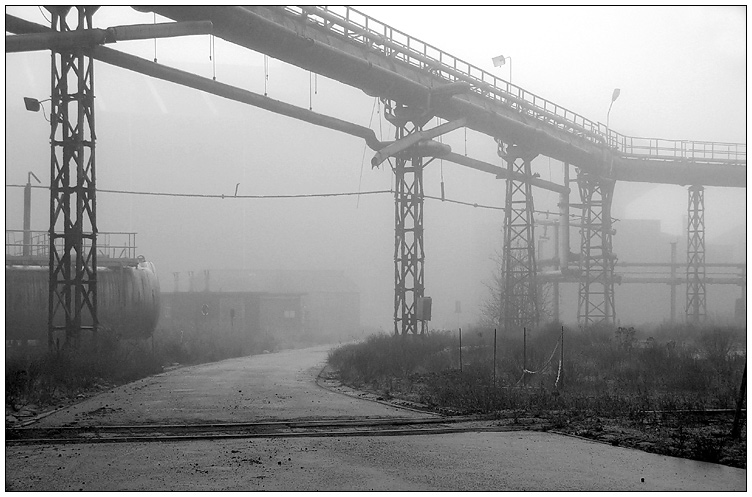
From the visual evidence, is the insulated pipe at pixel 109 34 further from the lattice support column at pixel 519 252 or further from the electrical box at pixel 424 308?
the lattice support column at pixel 519 252

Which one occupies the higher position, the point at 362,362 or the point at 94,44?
the point at 94,44

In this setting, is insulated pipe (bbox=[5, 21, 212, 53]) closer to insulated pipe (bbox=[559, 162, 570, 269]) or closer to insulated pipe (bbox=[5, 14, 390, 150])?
insulated pipe (bbox=[5, 14, 390, 150])

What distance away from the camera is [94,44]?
1528 cm

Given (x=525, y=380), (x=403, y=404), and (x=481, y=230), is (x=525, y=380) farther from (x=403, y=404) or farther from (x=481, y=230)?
(x=481, y=230)

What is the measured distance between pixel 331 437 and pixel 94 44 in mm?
9689

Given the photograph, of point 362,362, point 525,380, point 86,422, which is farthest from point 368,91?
point 86,422

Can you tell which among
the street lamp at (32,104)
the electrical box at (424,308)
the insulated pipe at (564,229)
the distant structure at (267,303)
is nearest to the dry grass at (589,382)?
the electrical box at (424,308)

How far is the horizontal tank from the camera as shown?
70.7 feet

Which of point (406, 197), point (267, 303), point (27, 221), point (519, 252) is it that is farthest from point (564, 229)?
point (267, 303)

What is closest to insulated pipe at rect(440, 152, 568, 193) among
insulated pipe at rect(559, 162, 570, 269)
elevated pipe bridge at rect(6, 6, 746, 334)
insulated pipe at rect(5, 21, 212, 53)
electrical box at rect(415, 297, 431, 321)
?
elevated pipe bridge at rect(6, 6, 746, 334)

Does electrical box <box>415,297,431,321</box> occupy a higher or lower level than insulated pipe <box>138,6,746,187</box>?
lower

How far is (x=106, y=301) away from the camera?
23.5 meters

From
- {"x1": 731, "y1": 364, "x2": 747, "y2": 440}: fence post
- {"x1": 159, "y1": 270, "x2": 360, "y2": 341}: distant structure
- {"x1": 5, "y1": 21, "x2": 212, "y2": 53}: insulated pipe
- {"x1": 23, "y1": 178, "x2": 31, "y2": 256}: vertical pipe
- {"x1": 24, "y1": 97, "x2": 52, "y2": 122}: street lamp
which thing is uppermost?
{"x1": 5, "y1": 21, "x2": 212, "y2": 53}: insulated pipe

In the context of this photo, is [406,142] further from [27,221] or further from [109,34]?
[27,221]
